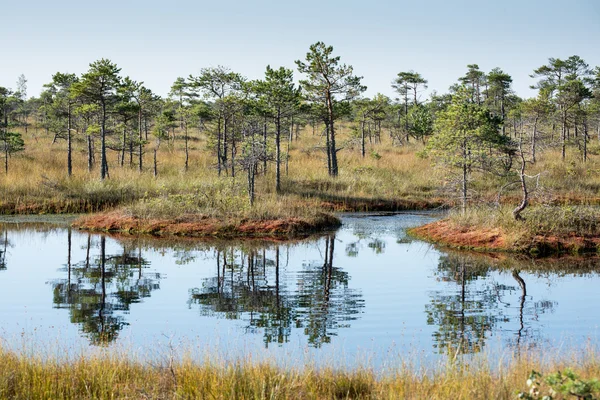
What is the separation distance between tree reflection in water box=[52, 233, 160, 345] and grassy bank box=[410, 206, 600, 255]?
41.2ft

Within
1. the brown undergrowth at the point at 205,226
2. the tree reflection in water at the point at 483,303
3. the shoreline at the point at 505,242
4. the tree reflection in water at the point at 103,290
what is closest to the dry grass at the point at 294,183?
the brown undergrowth at the point at 205,226

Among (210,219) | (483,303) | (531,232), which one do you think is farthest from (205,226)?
(483,303)

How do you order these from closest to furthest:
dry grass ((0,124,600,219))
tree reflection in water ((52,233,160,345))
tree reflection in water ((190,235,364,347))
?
1. tree reflection in water ((190,235,364,347))
2. tree reflection in water ((52,233,160,345))
3. dry grass ((0,124,600,219))

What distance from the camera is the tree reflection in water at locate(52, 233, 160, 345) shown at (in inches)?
492

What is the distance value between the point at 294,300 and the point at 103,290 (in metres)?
5.36

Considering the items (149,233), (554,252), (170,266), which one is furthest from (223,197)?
(554,252)

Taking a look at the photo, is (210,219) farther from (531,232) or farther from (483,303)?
(483,303)

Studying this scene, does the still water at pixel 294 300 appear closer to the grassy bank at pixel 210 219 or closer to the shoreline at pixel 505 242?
the shoreline at pixel 505 242

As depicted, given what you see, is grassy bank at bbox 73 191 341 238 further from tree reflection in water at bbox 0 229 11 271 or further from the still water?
tree reflection in water at bbox 0 229 11 271

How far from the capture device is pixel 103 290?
16.1 metres

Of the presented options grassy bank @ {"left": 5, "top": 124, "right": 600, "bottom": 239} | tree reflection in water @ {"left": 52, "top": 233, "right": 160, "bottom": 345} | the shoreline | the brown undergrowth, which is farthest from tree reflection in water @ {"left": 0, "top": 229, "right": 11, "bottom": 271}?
the shoreline

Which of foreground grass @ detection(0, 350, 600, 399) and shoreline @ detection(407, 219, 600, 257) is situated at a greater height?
shoreline @ detection(407, 219, 600, 257)

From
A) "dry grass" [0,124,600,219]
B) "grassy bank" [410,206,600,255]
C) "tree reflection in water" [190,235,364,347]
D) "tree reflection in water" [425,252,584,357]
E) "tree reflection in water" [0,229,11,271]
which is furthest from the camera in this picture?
"dry grass" [0,124,600,219]

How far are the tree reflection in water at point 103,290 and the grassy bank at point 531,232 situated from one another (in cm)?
1256
